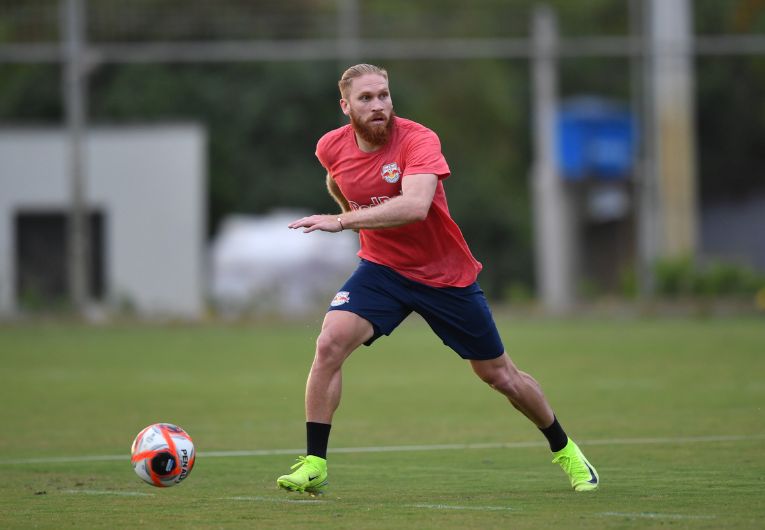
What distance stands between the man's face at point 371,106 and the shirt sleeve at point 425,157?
0.20 meters

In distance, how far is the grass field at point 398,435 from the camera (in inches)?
311

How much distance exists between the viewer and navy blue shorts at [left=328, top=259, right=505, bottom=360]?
29.0 feet

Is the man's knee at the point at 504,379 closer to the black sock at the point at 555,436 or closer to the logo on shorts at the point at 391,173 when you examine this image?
the black sock at the point at 555,436

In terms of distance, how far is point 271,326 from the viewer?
105ft

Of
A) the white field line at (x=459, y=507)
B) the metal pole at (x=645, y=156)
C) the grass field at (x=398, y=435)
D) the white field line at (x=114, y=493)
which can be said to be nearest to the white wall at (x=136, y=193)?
the metal pole at (x=645, y=156)

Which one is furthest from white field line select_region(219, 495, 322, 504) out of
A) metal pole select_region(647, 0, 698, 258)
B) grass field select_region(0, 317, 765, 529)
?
metal pole select_region(647, 0, 698, 258)

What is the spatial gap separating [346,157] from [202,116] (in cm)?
4345

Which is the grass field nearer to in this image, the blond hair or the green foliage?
the blond hair

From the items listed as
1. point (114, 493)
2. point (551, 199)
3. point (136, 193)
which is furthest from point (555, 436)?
point (551, 199)

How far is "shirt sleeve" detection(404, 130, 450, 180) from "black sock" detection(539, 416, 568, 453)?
5.54ft

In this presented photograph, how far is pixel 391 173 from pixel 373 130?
0.91 ft

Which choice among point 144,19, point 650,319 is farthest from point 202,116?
point 650,319

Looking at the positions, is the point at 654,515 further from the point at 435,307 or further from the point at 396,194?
the point at 396,194

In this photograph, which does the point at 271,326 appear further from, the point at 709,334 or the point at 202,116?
the point at 202,116
